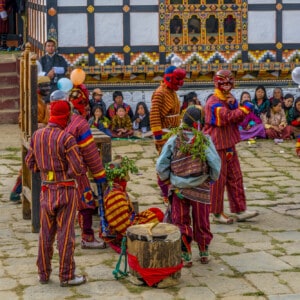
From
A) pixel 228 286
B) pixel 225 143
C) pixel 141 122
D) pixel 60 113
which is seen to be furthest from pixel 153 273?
pixel 141 122

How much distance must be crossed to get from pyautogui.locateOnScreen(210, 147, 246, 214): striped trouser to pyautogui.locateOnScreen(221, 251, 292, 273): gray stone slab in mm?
1380

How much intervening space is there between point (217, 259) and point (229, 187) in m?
1.76

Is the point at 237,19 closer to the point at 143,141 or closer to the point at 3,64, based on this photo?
the point at 143,141

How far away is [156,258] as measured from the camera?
8711mm

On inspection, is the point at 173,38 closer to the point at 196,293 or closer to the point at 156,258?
the point at 156,258

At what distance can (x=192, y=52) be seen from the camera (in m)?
18.2

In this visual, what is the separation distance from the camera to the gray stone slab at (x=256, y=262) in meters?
9.27

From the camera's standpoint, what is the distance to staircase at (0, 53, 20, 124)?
1883 centimetres

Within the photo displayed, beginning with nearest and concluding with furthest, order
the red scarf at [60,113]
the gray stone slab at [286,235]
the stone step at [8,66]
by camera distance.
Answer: the red scarf at [60,113] → the gray stone slab at [286,235] → the stone step at [8,66]

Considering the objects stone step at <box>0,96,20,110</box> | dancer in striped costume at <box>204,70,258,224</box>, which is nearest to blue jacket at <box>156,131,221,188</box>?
dancer in striped costume at <box>204,70,258,224</box>

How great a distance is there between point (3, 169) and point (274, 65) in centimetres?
605

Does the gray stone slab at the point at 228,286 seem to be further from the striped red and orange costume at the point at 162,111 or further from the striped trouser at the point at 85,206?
the striped red and orange costume at the point at 162,111

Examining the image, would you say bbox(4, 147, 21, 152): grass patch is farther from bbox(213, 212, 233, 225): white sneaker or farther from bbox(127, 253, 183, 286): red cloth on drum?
bbox(127, 253, 183, 286): red cloth on drum

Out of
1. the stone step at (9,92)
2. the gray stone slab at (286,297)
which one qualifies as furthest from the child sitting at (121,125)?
the gray stone slab at (286,297)
